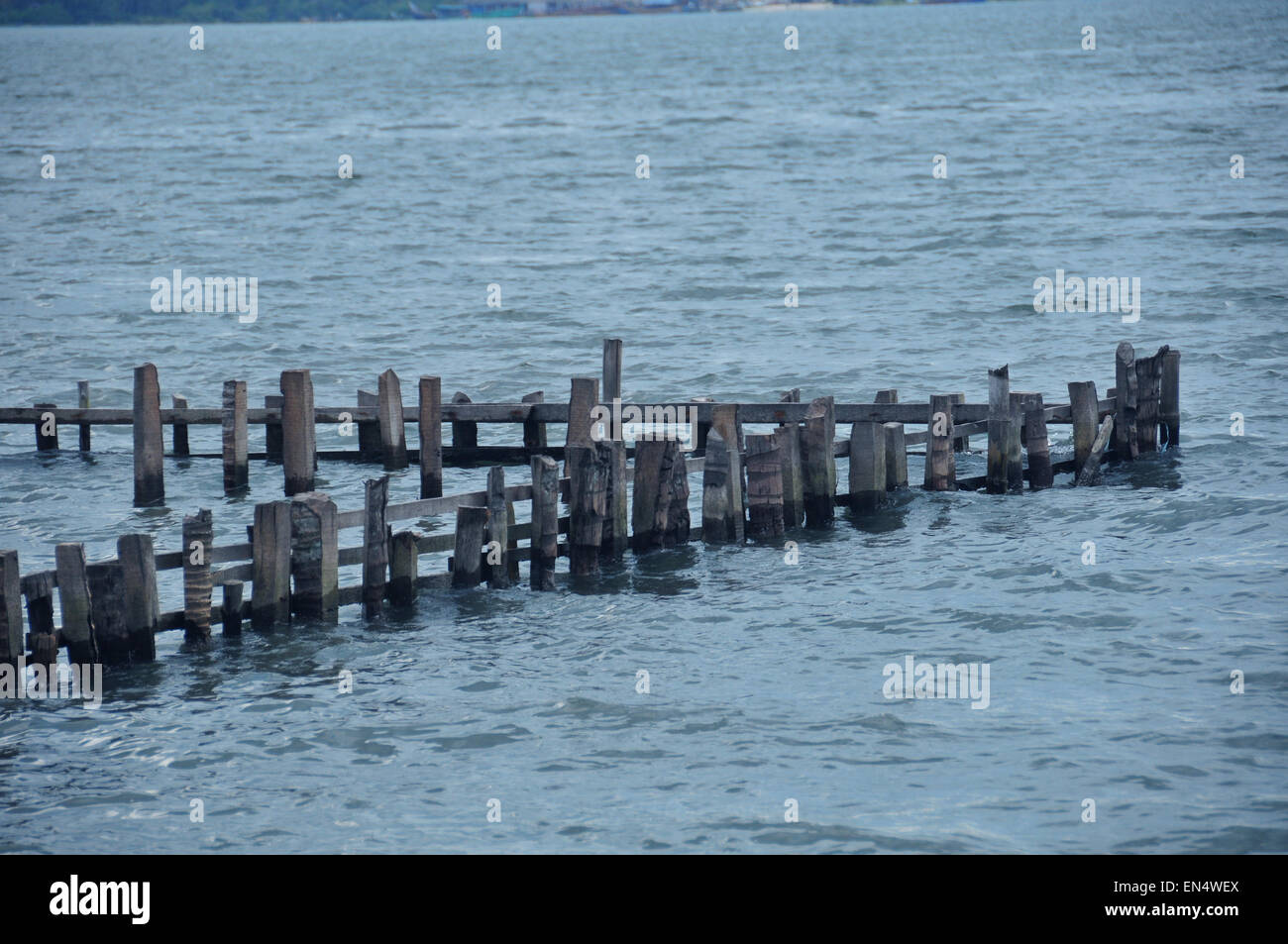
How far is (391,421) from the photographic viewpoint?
70.3 ft

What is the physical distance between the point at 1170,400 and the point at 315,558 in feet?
42.9

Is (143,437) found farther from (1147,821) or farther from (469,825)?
(1147,821)

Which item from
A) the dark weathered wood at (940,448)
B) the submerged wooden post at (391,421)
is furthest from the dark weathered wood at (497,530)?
the dark weathered wood at (940,448)

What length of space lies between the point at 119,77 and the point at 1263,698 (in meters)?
154

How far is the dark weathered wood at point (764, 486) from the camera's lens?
60.7 ft

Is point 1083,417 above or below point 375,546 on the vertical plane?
above

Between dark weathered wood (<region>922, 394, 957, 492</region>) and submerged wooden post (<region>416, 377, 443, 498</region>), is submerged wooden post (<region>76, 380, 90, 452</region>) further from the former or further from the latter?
dark weathered wood (<region>922, 394, 957, 492</region>)

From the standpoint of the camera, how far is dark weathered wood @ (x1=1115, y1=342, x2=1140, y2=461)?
21078mm

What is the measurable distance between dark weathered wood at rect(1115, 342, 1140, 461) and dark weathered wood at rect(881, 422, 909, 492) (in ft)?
11.3

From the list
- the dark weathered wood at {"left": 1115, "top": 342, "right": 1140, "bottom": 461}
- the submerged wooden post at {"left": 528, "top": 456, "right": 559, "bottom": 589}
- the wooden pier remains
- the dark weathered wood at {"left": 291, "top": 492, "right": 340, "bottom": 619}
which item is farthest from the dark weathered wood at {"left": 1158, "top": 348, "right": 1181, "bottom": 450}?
the dark weathered wood at {"left": 291, "top": 492, "right": 340, "bottom": 619}

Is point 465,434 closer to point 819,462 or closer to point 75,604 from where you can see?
point 819,462

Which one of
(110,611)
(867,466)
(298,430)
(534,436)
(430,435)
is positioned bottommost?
(110,611)

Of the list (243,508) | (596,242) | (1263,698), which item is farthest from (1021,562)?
(596,242)

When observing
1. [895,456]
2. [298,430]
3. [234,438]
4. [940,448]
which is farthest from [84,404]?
[940,448]
